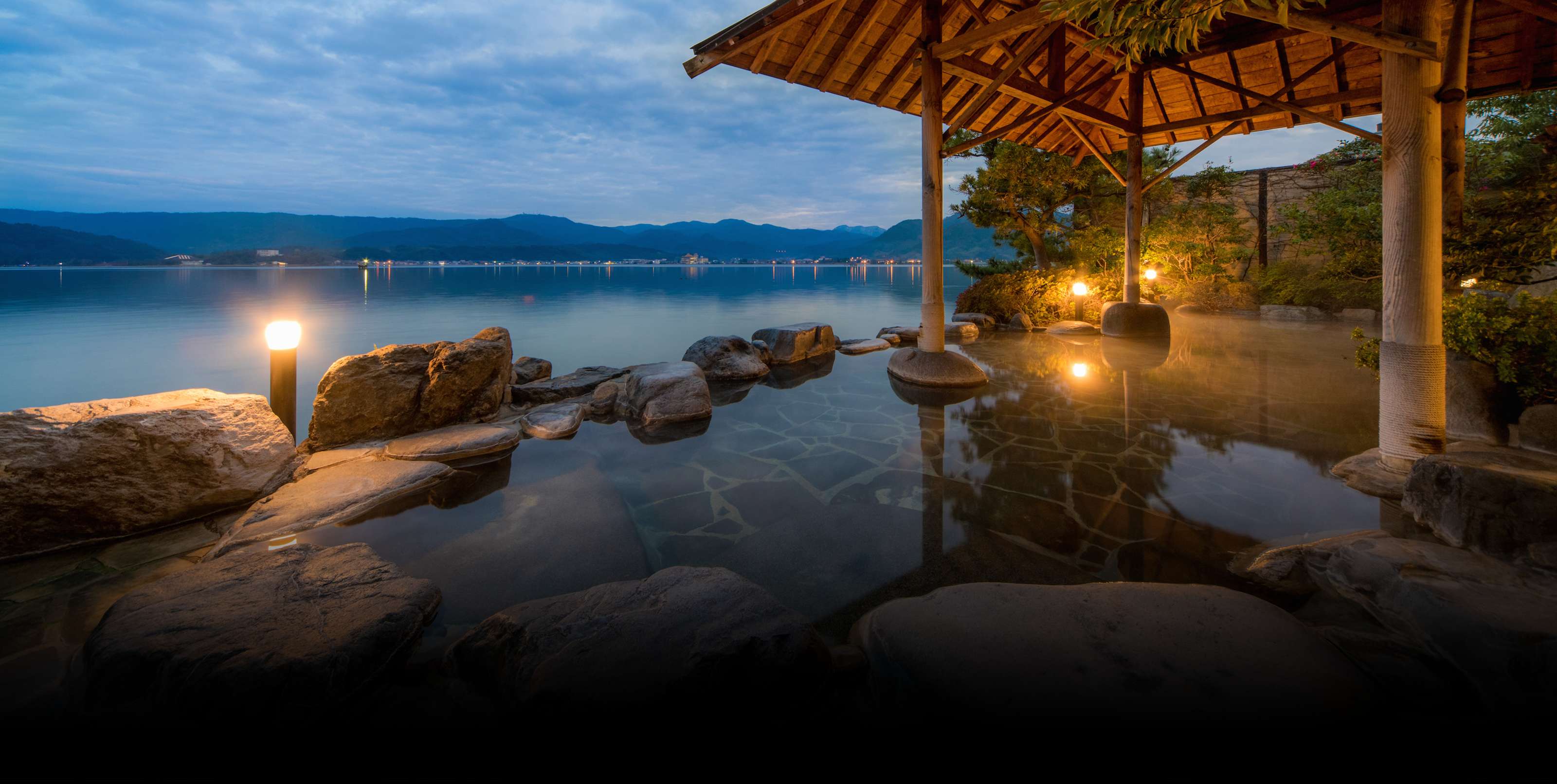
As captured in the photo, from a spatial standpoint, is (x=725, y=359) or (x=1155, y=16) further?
(x=725, y=359)

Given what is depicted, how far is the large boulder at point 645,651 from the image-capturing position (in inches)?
87.0

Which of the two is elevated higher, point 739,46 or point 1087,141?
point 1087,141

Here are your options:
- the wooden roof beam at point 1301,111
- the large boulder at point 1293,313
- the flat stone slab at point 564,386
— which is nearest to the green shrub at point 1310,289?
the large boulder at point 1293,313

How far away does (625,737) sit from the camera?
2059 millimetres

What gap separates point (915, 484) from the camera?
479cm

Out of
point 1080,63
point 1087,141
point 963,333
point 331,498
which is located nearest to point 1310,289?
point 1087,141

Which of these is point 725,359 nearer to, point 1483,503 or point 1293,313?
point 1483,503

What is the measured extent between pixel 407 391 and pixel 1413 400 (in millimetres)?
9198

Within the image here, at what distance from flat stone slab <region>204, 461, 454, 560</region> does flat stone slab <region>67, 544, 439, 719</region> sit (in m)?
0.60

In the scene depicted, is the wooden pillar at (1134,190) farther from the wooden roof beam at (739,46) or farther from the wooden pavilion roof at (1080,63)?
the wooden roof beam at (739,46)

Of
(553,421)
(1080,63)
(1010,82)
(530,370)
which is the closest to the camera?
(553,421)

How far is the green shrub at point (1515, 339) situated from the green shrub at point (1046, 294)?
37.8 ft

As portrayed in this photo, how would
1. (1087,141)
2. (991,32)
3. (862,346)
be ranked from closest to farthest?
(991,32) < (1087,141) < (862,346)

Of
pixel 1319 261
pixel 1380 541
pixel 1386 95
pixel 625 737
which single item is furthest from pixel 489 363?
pixel 1319 261
